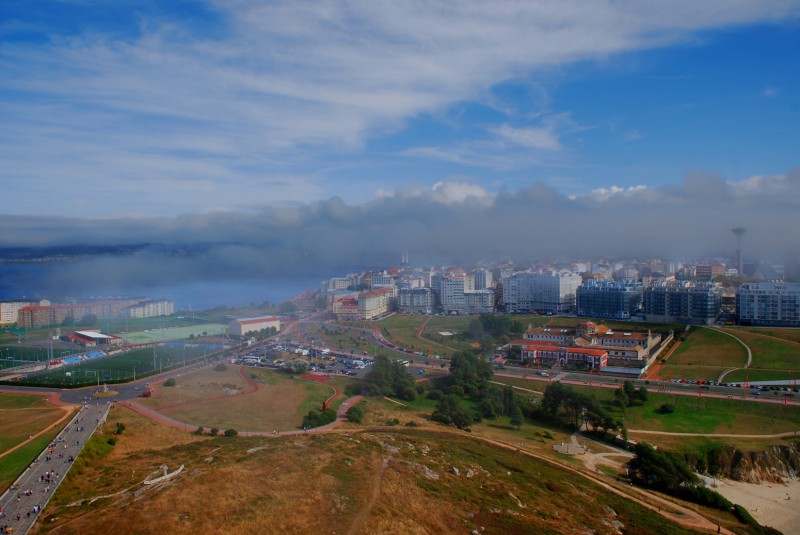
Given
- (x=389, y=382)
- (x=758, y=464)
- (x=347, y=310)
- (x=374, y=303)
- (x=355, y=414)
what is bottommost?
(x=758, y=464)

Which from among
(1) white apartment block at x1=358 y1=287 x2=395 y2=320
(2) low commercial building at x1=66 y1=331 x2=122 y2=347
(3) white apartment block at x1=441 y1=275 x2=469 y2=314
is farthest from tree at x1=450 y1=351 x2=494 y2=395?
(3) white apartment block at x1=441 y1=275 x2=469 y2=314

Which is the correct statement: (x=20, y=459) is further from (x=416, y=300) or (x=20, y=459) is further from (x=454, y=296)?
(x=416, y=300)

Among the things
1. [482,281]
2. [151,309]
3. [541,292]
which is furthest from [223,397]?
[482,281]

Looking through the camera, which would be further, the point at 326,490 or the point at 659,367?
the point at 659,367

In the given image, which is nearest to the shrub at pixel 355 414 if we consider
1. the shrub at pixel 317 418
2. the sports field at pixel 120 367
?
the shrub at pixel 317 418

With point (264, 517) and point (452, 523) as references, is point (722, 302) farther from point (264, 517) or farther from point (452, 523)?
point (264, 517)

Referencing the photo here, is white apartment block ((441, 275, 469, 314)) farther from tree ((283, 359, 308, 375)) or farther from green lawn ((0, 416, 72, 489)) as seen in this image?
green lawn ((0, 416, 72, 489))
